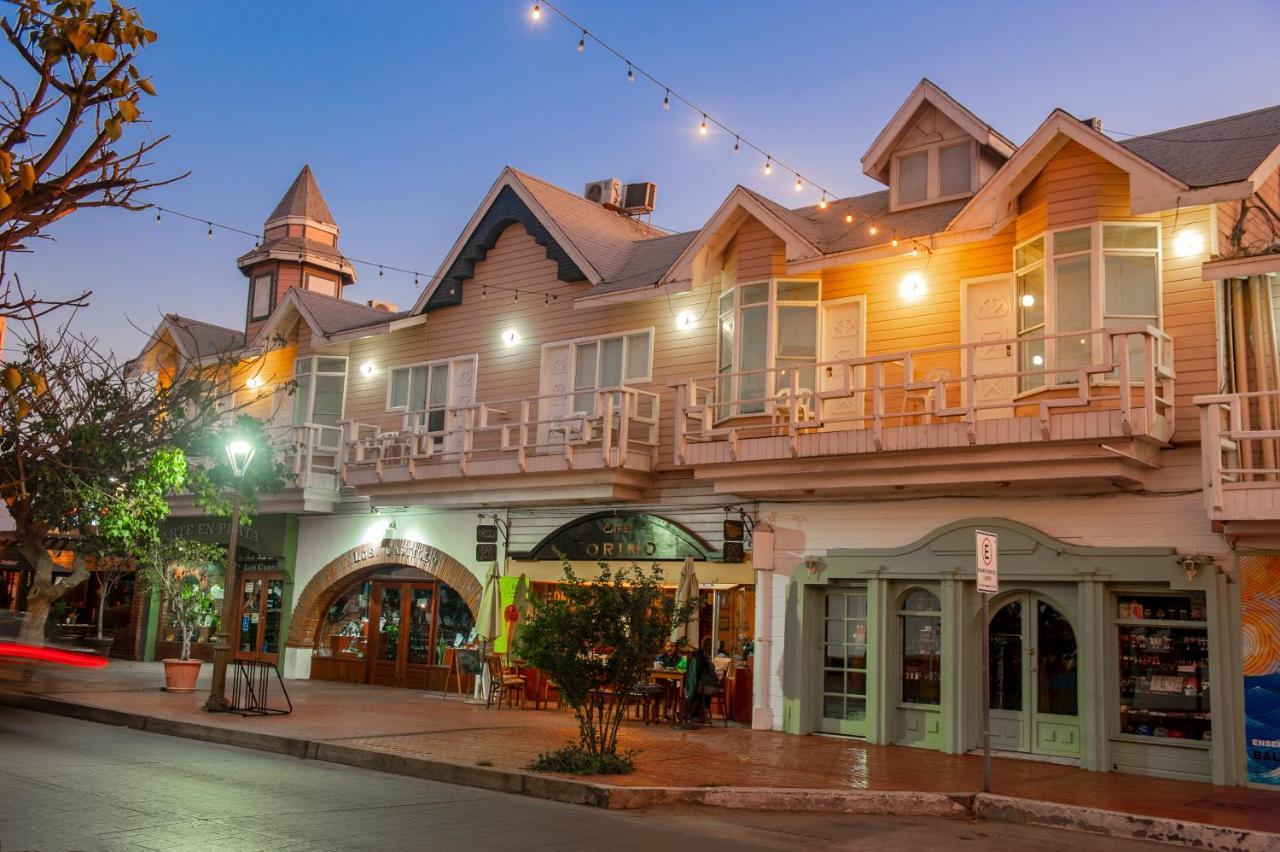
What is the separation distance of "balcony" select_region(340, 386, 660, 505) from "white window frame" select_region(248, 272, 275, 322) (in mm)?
12064

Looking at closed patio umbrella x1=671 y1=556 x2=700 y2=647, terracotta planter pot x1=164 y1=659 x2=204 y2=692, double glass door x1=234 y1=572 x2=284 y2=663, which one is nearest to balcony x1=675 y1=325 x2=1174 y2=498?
closed patio umbrella x1=671 y1=556 x2=700 y2=647

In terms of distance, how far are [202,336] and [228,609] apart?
15.1 meters

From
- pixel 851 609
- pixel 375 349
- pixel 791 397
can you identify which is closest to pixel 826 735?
pixel 851 609

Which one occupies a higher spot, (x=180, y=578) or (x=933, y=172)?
(x=933, y=172)

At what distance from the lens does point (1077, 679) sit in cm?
1518

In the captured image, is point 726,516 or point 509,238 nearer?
point 726,516

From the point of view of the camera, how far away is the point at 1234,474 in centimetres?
1438

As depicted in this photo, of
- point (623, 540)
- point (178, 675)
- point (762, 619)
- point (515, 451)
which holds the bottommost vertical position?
point (178, 675)

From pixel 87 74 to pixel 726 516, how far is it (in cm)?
1538

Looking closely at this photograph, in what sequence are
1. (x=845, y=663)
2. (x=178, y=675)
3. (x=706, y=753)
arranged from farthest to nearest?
(x=178, y=675) → (x=845, y=663) → (x=706, y=753)

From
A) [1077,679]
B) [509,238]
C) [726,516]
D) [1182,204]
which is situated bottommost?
[1077,679]

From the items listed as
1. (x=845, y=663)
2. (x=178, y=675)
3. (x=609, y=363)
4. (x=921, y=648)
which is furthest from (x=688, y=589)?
(x=178, y=675)

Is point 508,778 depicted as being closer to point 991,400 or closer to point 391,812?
point 391,812

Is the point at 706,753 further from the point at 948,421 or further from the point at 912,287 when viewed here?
the point at 912,287
